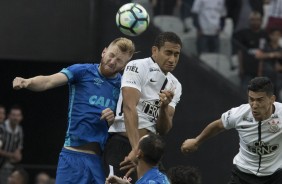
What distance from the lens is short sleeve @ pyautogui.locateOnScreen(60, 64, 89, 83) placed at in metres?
11.9

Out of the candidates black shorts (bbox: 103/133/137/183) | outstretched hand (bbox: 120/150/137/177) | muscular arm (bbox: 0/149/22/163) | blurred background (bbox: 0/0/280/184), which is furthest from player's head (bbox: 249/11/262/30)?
outstretched hand (bbox: 120/150/137/177)

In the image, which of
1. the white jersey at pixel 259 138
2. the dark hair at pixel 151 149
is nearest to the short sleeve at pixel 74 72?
the white jersey at pixel 259 138

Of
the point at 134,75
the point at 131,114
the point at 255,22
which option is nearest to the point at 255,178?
the point at 131,114

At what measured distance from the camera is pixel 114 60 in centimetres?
1191

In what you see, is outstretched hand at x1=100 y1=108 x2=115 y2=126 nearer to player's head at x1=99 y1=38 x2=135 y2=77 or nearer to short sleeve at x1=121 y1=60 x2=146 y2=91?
short sleeve at x1=121 y1=60 x2=146 y2=91

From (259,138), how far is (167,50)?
1.44 m

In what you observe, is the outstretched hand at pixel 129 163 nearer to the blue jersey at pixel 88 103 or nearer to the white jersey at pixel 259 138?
the blue jersey at pixel 88 103

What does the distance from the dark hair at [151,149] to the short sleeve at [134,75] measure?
1710 millimetres

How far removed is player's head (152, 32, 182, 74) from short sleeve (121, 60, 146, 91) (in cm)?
24

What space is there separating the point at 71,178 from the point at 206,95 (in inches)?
292

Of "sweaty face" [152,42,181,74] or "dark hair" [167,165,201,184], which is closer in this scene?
"dark hair" [167,165,201,184]

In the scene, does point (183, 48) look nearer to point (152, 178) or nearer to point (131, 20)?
point (131, 20)

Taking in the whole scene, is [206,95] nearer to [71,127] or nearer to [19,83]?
[71,127]

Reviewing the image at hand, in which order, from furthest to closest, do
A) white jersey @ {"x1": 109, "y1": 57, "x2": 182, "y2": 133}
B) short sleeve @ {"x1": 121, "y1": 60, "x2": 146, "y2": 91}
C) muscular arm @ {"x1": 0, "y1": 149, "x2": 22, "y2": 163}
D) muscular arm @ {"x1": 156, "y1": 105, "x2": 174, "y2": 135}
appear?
muscular arm @ {"x1": 0, "y1": 149, "x2": 22, "y2": 163}, white jersey @ {"x1": 109, "y1": 57, "x2": 182, "y2": 133}, short sleeve @ {"x1": 121, "y1": 60, "x2": 146, "y2": 91}, muscular arm @ {"x1": 156, "y1": 105, "x2": 174, "y2": 135}
